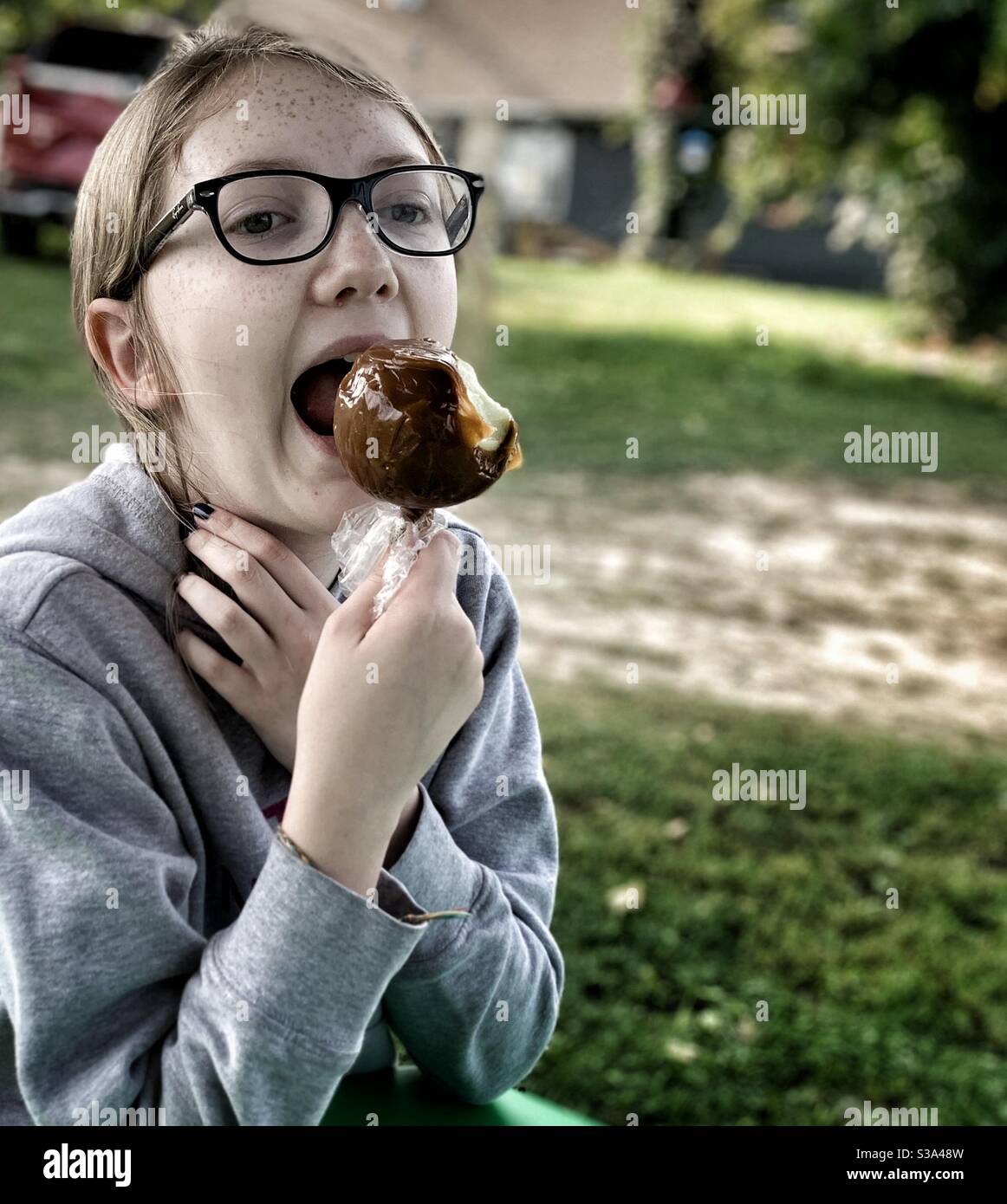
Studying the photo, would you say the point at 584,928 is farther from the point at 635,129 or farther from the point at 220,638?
the point at 635,129

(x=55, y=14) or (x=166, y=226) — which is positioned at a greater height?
(x=55, y=14)

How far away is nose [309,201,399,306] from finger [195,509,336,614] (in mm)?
276

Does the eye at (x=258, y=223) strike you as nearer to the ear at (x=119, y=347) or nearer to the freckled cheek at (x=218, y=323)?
the freckled cheek at (x=218, y=323)

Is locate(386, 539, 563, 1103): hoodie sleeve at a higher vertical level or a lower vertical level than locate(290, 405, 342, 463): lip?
lower

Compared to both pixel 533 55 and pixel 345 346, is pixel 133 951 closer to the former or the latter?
pixel 345 346

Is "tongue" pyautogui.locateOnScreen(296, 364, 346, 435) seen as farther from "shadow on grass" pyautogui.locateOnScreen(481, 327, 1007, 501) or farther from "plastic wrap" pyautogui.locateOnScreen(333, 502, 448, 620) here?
"shadow on grass" pyautogui.locateOnScreen(481, 327, 1007, 501)

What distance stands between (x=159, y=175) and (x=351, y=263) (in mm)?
277

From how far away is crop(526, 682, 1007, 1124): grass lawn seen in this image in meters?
3.26

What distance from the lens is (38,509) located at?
5.03ft

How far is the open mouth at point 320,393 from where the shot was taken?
149cm

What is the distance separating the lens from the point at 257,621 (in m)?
1.49
